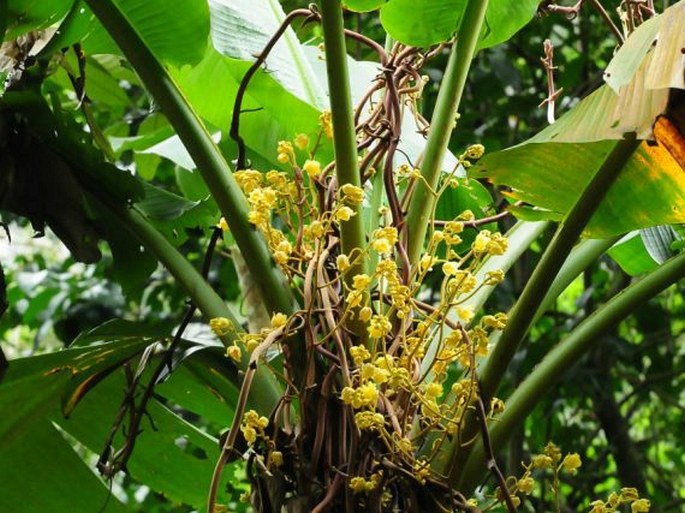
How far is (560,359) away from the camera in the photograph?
3.08 feet

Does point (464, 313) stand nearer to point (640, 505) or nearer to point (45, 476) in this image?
point (640, 505)

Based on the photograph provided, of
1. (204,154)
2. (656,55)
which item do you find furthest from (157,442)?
(656,55)

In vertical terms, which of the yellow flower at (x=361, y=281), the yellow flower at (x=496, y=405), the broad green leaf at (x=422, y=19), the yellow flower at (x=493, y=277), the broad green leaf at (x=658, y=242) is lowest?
the broad green leaf at (x=658, y=242)

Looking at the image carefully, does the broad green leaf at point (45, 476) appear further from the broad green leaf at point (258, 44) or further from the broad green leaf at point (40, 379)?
the broad green leaf at point (258, 44)

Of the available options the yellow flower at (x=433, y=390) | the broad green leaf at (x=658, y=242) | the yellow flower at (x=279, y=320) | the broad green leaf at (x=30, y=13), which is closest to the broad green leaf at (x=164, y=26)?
the broad green leaf at (x=30, y=13)

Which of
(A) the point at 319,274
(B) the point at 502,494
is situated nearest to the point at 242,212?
(A) the point at 319,274

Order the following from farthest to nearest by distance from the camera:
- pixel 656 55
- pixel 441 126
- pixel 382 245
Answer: pixel 441 126 → pixel 382 245 → pixel 656 55

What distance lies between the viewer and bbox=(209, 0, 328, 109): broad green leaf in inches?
44.2

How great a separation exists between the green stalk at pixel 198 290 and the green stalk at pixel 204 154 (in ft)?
0.23

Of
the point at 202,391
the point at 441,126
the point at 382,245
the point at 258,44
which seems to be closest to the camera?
the point at 382,245

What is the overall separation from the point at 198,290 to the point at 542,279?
0.37 meters

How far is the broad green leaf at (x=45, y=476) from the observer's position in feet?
4.09

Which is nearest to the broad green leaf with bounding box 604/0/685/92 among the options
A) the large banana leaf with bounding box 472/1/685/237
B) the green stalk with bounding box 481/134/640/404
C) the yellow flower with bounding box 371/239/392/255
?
the large banana leaf with bounding box 472/1/685/237

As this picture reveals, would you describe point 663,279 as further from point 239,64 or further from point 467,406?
point 239,64
